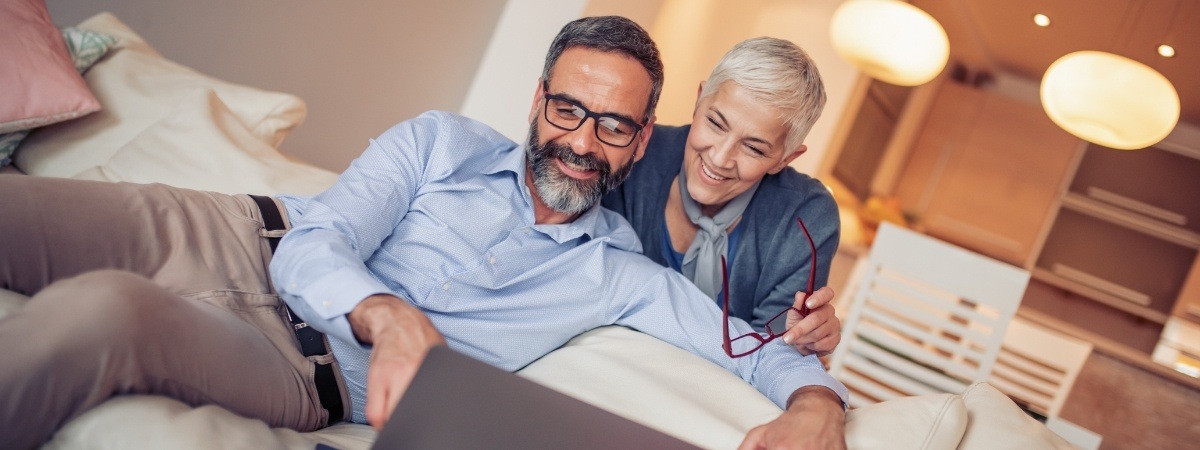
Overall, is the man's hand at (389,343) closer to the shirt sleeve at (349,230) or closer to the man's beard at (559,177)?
the shirt sleeve at (349,230)

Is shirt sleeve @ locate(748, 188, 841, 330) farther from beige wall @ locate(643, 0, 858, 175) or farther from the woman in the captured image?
beige wall @ locate(643, 0, 858, 175)

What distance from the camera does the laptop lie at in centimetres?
76

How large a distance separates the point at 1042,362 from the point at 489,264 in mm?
2655

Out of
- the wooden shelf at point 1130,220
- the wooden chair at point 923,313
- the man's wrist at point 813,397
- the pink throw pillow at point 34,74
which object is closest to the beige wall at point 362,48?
the pink throw pillow at point 34,74

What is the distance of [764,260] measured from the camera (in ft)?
6.22

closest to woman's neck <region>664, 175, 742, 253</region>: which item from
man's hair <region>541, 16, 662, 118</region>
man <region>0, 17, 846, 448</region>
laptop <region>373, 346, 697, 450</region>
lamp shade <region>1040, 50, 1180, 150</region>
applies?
man <region>0, 17, 846, 448</region>

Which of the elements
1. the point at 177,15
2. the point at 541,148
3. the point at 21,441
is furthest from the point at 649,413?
the point at 177,15

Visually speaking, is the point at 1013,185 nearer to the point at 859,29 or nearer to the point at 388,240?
the point at 859,29

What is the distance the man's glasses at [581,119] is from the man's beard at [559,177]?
0.04m

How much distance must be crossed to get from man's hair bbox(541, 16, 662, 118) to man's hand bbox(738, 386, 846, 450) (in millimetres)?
614

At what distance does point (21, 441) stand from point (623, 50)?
1042 millimetres

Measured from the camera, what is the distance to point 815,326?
1479 millimetres

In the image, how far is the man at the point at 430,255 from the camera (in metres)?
1.18

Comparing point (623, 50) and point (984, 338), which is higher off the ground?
point (623, 50)
